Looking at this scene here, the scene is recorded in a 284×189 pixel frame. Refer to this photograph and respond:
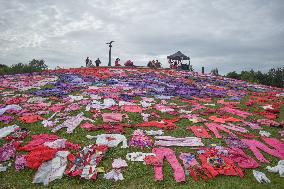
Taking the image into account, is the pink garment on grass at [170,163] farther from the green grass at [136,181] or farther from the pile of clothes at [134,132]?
the green grass at [136,181]

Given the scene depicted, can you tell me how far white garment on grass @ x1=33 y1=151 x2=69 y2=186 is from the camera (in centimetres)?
1017

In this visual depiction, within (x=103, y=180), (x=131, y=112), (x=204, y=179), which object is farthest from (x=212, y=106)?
(x=103, y=180)

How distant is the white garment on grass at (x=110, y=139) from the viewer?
1254cm

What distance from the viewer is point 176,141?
13.1m

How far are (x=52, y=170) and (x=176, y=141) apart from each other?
536 centimetres

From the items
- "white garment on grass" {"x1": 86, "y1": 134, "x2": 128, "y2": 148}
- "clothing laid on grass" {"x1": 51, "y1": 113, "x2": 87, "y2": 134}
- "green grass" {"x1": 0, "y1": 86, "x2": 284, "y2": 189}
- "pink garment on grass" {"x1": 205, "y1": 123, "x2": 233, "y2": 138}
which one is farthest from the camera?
"pink garment on grass" {"x1": 205, "y1": 123, "x2": 233, "y2": 138}

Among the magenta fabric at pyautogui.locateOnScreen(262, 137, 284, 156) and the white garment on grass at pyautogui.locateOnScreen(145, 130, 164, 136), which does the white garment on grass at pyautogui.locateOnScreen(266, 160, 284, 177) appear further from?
the white garment on grass at pyautogui.locateOnScreen(145, 130, 164, 136)

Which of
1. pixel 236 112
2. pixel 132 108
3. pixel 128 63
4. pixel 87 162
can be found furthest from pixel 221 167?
pixel 128 63

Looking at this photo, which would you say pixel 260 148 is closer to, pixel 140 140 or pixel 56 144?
pixel 140 140

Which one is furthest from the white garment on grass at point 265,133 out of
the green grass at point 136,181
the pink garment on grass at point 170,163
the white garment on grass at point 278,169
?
the pink garment on grass at point 170,163

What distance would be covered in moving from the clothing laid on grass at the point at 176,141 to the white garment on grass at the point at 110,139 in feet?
4.65

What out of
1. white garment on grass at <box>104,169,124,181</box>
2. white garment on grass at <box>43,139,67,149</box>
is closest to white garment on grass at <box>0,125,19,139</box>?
white garment on grass at <box>43,139,67,149</box>

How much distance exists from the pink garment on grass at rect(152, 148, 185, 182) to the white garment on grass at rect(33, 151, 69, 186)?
3.38m

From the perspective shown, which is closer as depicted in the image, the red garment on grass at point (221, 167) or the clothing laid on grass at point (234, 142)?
the red garment on grass at point (221, 167)
